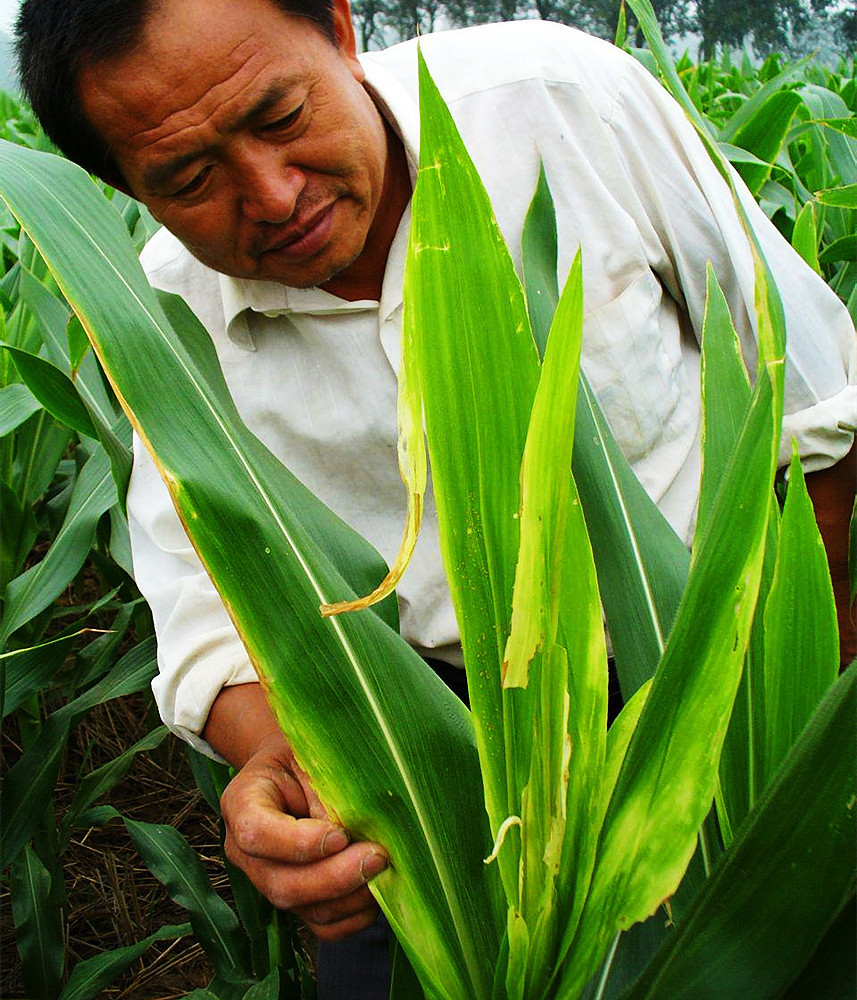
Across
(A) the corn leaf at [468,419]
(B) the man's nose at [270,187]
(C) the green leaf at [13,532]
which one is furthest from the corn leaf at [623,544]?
(C) the green leaf at [13,532]

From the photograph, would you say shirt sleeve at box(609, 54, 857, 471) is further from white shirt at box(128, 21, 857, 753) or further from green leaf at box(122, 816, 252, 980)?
green leaf at box(122, 816, 252, 980)

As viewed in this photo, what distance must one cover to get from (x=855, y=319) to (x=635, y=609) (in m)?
0.64

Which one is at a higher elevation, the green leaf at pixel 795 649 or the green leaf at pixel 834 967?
the green leaf at pixel 795 649

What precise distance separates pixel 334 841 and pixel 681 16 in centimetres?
227

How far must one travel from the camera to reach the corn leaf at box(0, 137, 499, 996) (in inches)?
14.5

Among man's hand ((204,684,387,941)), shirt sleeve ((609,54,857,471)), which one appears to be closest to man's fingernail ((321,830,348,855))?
man's hand ((204,684,387,941))

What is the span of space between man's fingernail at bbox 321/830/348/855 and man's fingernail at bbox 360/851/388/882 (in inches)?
1.0

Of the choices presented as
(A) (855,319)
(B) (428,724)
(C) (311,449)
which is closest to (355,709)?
(B) (428,724)

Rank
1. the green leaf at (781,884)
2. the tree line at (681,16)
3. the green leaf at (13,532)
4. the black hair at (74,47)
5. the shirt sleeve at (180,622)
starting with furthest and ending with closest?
the tree line at (681,16)
the green leaf at (13,532)
the shirt sleeve at (180,622)
the black hair at (74,47)
the green leaf at (781,884)

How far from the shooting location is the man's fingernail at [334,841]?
41 cm

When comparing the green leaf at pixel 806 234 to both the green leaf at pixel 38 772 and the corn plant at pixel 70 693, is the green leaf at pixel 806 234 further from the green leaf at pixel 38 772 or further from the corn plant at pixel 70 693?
the green leaf at pixel 38 772

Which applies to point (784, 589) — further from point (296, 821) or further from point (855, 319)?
point (855, 319)

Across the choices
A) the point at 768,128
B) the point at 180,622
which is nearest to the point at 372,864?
the point at 180,622

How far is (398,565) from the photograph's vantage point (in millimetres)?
304
